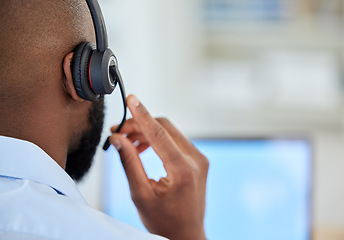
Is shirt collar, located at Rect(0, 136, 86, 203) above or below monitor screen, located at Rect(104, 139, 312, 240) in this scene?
above

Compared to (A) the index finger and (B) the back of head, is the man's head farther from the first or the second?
(A) the index finger

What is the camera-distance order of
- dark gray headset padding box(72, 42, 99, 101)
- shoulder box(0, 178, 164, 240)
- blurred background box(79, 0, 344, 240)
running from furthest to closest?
blurred background box(79, 0, 344, 240) < dark gray headset padding box(72, 42, 99, 101) < shoulder box(0, 178, 164, 240)

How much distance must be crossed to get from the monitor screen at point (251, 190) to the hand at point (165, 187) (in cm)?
31

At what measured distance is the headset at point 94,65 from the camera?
53cm

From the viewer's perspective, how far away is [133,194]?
73 cm

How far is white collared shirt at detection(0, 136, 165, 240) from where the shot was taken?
0.43m

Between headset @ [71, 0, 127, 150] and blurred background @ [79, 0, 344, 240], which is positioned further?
blurred background @ [79, 0, 344, 240]

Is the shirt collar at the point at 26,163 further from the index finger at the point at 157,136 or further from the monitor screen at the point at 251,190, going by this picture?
the monitor screen at the point at 251,190

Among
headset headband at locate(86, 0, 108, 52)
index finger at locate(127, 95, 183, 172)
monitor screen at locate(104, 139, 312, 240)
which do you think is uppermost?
headset headband at locate(86, 0, 108, 52)

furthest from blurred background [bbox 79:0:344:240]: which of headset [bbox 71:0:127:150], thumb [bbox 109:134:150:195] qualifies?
headset [bbox 71:0:127:150]

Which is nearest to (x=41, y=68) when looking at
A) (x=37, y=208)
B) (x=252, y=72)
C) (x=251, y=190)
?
(x=37, y=208)

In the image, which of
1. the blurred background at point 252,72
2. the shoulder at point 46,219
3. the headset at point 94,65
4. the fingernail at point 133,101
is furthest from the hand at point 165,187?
the blurred background at point 252,72

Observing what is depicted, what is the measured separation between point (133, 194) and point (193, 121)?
1.10 meters

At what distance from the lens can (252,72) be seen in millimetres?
1814
